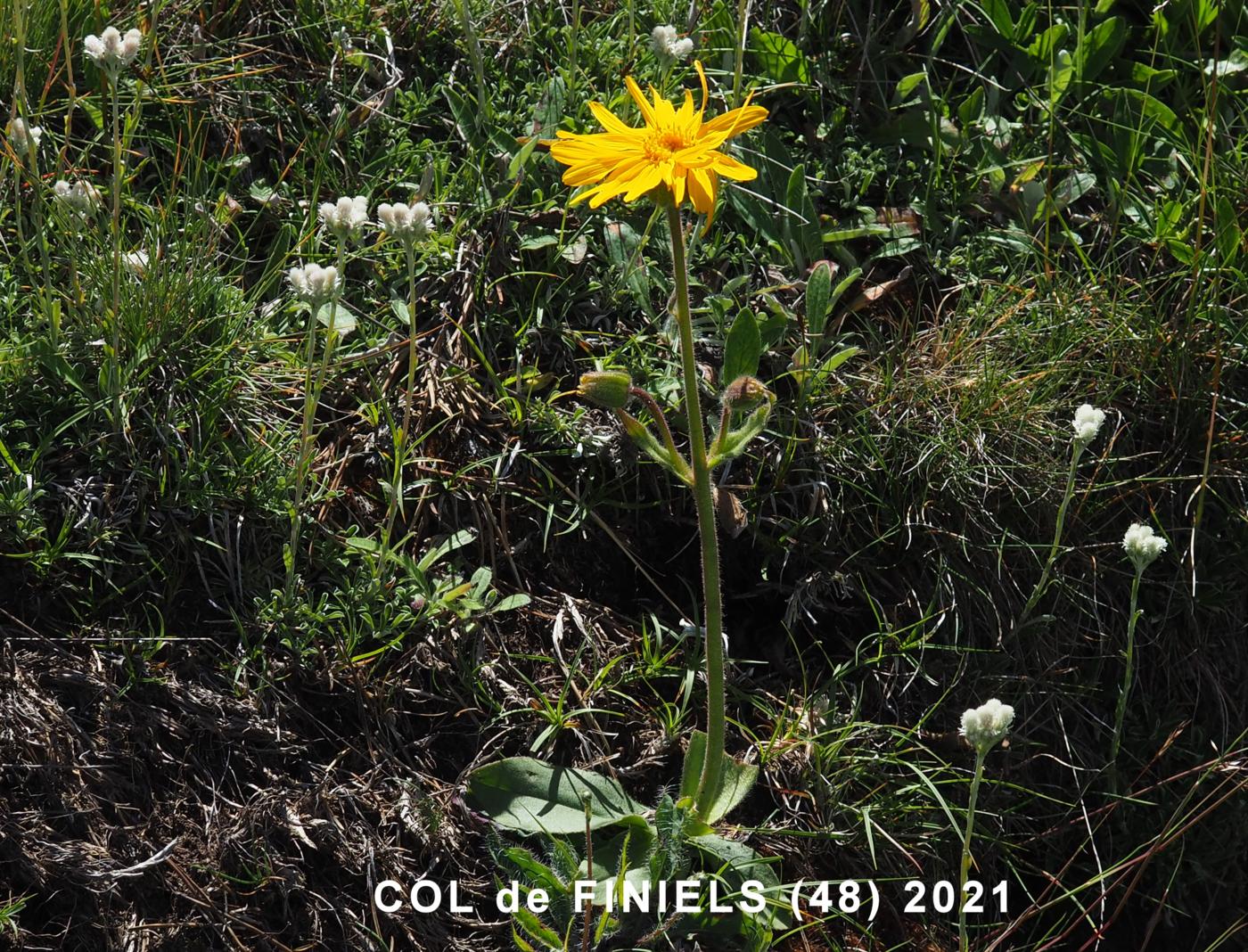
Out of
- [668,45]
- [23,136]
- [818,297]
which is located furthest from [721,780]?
[23,136]

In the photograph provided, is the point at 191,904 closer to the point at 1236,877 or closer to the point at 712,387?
the point at 712,387

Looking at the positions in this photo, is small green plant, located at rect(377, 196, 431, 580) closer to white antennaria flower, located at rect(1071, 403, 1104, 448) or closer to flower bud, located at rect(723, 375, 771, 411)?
flower bud, located at rect(723, 375, 771, 411)

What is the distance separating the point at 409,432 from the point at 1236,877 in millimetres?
1830

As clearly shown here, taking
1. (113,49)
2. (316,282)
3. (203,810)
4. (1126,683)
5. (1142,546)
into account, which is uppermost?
(113,49)

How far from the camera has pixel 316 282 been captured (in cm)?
186

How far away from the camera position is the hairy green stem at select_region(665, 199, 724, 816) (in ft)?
5.98

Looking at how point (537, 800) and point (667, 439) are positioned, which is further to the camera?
point (537, 800)

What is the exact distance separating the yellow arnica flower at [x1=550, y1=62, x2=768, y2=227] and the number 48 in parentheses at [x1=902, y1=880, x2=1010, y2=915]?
4.08 feet

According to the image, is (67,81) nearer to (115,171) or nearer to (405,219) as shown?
(115,171)

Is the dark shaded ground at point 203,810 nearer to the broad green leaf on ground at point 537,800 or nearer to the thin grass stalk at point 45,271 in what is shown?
the broad green leaf on ground at point 537,800

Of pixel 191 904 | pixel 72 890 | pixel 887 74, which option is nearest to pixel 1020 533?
pixel 887 74

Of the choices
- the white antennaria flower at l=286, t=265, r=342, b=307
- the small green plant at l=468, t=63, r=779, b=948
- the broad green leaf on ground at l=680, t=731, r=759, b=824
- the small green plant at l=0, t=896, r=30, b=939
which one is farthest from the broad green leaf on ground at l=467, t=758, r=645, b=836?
the white antennaria flower at l=286, t=265, r=342, b=307

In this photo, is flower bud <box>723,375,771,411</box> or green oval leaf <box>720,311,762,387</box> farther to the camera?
green oval leaf <box>720,311,762,387</box>

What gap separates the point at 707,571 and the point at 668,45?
3.41ft
